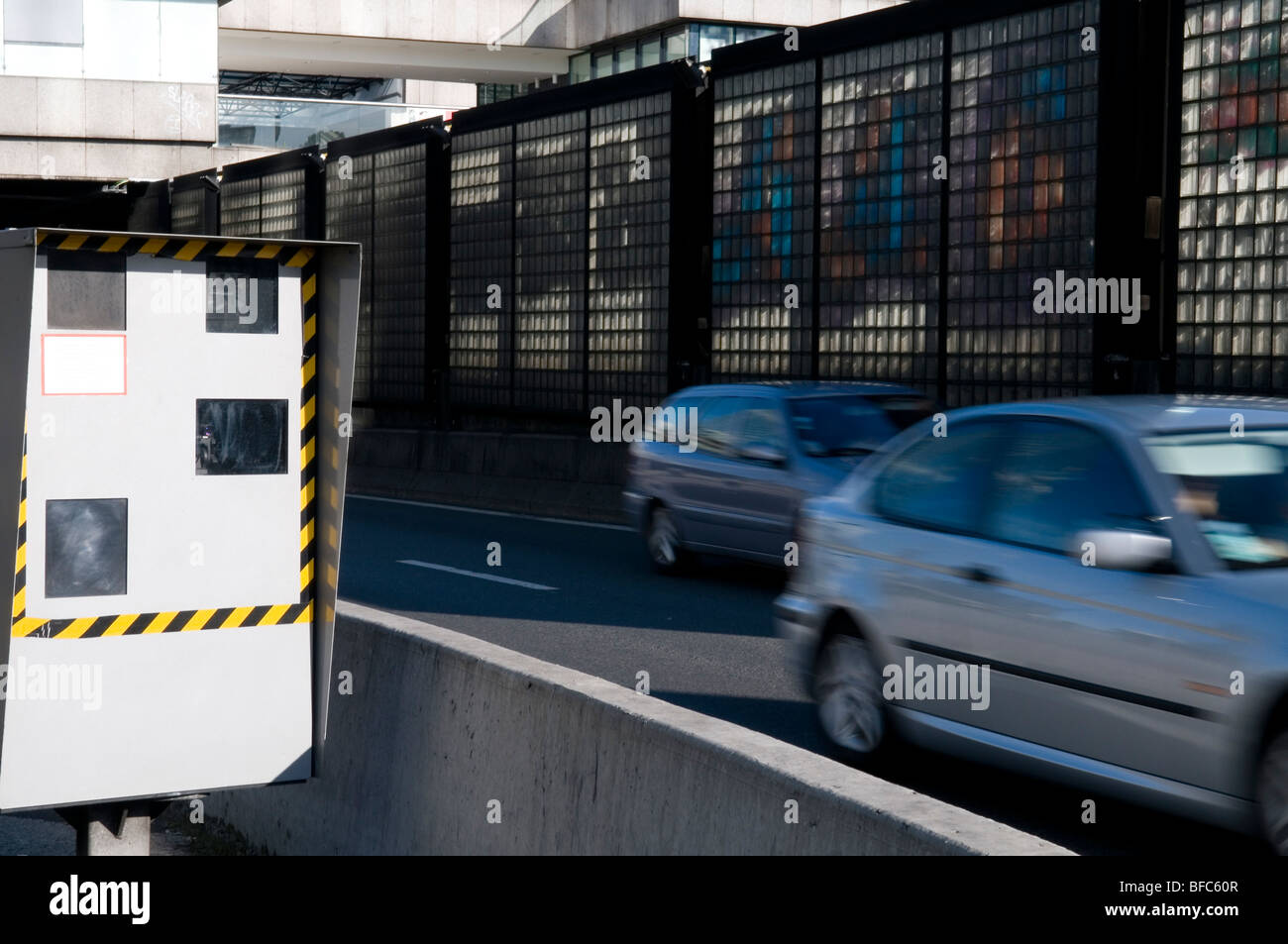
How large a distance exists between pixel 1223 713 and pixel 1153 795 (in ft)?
1.44

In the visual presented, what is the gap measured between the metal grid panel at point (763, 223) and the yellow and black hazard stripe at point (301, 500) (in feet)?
43.2

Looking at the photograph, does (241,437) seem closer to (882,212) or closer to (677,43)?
(882,212)

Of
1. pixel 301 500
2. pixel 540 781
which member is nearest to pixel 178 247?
pixel 301 500

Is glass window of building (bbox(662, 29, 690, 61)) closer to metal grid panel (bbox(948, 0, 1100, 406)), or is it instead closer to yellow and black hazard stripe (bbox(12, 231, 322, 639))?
metal grid panel (bbox(948, 0, 1100, 406))

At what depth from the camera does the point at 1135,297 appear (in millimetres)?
14617

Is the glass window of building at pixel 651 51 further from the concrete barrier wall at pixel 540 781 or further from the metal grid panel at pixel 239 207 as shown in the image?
the concrete barrier wall at pixel 540 781

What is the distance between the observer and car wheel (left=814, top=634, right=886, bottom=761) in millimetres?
7254

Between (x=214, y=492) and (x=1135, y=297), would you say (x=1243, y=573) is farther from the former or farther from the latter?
(x=1135, y=297)

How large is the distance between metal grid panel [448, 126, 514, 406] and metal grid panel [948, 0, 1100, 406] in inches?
348

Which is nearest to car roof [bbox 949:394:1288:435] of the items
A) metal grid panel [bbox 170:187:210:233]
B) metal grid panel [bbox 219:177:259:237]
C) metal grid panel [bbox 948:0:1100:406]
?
metal grid panel [bbox 948:0:1100:406]

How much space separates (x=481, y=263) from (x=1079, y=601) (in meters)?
19.3

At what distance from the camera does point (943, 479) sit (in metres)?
7.14

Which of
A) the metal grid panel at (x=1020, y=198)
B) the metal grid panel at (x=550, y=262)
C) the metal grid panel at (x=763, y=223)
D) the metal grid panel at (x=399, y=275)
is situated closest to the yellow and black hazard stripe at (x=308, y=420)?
the metal grid panel at (x=1020, y=198)

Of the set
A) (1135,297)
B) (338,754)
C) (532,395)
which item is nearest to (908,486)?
(338,754)
